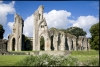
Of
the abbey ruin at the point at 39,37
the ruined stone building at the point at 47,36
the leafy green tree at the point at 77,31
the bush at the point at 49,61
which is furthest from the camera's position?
the leafy green tree at the point at 77,31

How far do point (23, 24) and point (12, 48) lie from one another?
7.70 m

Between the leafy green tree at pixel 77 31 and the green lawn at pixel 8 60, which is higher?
the leafy green tree at pixel 77 31

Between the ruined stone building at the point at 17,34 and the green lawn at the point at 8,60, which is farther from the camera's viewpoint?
the ruined stone building at the point at 17,34

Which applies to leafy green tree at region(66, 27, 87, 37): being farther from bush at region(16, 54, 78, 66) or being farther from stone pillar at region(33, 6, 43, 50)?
bush at region(16, 54, 78, 66)

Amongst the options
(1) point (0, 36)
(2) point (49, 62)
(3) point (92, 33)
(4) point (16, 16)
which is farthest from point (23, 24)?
(2) point (49, 62)

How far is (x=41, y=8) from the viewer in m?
62.6

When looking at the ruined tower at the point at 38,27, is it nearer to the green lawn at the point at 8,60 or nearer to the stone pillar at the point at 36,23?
the stone pillar at the point at 36,23

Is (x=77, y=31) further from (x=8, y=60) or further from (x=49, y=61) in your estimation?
(x=49, y=61)

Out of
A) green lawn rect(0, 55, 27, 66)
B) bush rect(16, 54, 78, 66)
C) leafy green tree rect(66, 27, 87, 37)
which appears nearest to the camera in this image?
bush rect(16, 54, 78, 66)

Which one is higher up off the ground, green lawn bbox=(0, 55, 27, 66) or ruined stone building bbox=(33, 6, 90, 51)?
ruined stone building bbox=(33, 6, 90, 51)

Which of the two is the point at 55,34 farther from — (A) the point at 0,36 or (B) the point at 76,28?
(B) the point at 76,28

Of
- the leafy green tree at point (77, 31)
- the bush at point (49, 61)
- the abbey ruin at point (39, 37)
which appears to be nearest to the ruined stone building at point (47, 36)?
the abbey ruin at point (39, 37)

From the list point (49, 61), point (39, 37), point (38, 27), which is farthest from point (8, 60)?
point (38, 27)

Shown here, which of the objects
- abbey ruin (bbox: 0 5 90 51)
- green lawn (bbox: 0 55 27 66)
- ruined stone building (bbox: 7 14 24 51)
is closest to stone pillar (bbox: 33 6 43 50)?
abbey ruin (bbox: 0 5 90 51)
